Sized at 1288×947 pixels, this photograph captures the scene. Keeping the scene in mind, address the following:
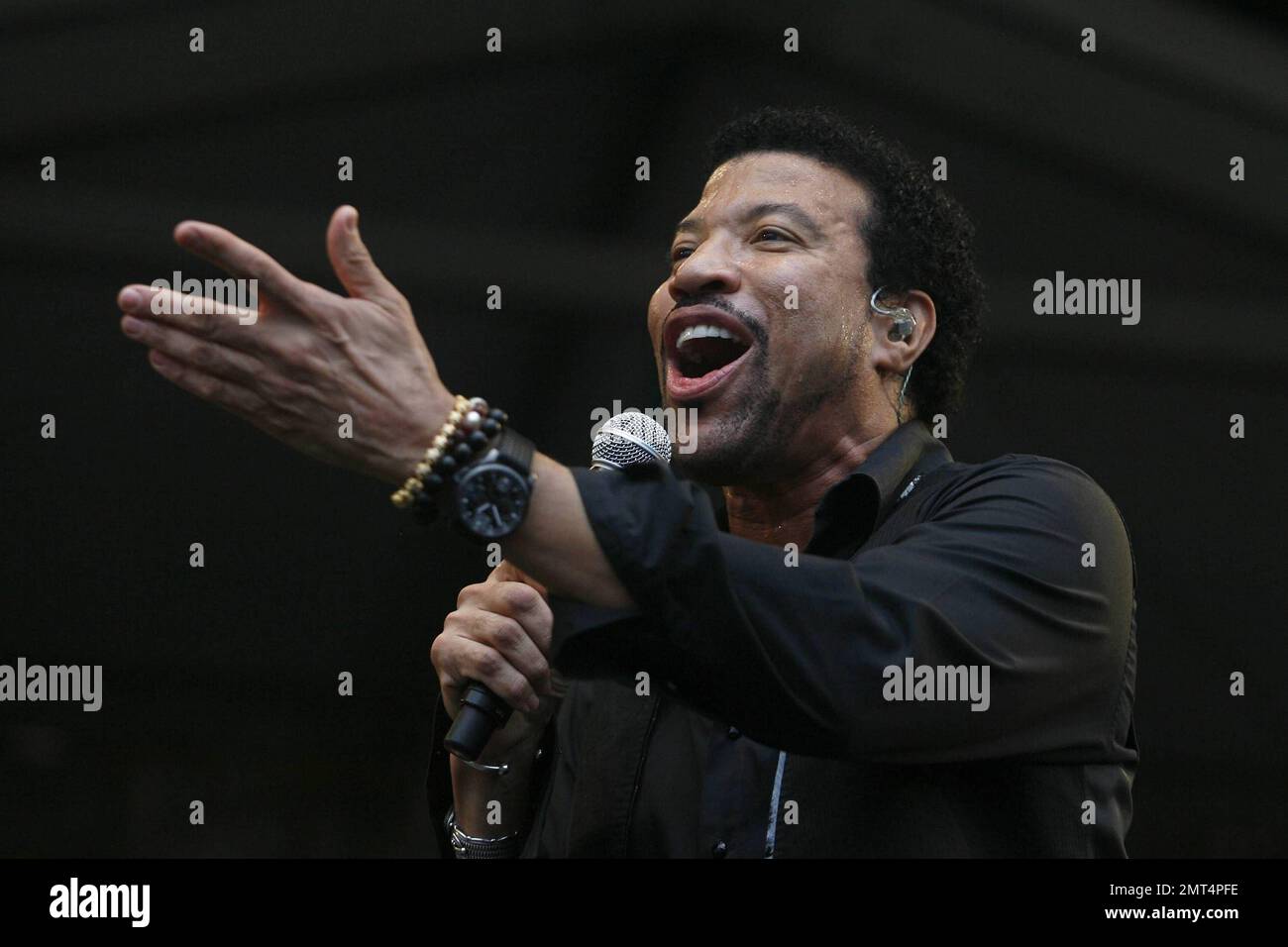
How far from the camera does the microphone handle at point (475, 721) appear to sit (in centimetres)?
201

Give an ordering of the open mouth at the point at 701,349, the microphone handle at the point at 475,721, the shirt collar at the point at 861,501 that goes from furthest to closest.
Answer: the open mouth at the point at 701,349
the shirt collar at the point at 861,501
the microphone handle at the point at 475,721

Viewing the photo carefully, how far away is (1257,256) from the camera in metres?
4.77

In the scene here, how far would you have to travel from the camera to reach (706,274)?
2.61 meters

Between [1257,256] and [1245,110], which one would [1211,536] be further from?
[1245,110]

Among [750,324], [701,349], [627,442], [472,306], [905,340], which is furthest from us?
[472,306]

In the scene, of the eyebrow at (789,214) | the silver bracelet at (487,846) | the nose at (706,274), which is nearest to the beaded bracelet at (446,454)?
the silver bracelet at (487,846)

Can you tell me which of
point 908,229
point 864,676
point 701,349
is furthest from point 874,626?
point 908,229

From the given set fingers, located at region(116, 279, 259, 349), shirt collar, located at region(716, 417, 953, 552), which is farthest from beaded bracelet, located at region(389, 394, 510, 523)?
shirt collar, located at region(716, 417, 953, 552)

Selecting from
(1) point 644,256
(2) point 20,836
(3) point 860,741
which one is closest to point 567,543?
(3) point 860,741

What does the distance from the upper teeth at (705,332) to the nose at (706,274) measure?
0.21 ft

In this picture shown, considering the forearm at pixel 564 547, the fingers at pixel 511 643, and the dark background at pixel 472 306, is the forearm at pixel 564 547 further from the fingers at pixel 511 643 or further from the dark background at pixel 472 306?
the dark background at pixel 472 306

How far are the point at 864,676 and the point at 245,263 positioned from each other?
32.1 inches

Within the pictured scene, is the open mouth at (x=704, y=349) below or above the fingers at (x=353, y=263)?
above

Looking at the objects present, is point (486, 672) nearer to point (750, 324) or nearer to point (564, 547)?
point (564, 547)
